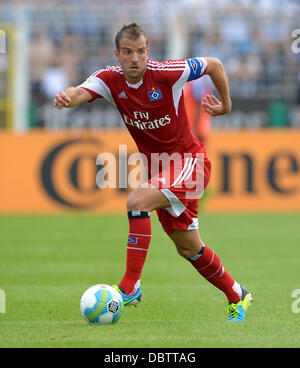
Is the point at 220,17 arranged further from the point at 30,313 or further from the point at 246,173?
the point at 30,313

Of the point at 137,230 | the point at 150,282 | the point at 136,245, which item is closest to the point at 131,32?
the point at 137,230

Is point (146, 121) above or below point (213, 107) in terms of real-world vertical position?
below

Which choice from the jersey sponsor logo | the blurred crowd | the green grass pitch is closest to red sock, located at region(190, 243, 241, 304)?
the green grass pitch

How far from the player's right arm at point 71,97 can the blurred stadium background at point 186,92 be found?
367 inches

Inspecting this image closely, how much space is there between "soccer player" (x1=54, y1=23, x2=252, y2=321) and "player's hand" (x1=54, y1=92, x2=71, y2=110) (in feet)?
0.11

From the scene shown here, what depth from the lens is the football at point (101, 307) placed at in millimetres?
5816

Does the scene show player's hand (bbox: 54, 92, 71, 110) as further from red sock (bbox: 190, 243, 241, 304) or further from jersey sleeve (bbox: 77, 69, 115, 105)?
red sock (bbox: 190, 243, 241, 304)

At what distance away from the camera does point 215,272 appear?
252 inches

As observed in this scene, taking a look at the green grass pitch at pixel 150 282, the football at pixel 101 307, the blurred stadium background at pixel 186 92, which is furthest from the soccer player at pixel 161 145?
the blurred stadium background at pixel 186 92

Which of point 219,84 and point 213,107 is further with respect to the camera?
point 213,107

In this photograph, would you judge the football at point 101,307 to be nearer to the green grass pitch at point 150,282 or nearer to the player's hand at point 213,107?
the green grass pitch at point 150,282

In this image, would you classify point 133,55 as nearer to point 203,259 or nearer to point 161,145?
point 161,145

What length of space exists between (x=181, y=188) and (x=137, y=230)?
0.46 m
